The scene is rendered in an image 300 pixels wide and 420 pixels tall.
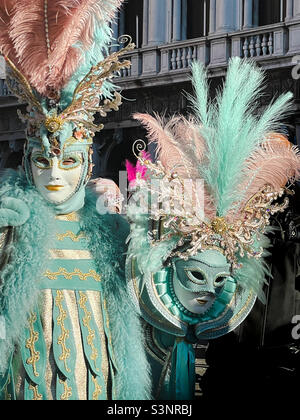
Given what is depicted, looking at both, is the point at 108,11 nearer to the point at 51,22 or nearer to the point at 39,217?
the point at 51,22

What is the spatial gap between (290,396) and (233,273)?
1364mm

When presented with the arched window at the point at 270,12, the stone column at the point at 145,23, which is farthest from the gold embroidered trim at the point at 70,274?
the stone column at the point at 145,23

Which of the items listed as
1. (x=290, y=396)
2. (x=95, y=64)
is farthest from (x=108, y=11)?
(x=290, y=396)

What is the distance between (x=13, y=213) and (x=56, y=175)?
25 centimetres

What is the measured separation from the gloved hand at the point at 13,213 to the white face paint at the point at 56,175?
13 centimetres

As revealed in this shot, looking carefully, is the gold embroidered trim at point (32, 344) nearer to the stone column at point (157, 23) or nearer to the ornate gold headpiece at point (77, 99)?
the ornate gold headpiece at point (77, 99)

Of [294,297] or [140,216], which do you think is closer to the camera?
[140,216]

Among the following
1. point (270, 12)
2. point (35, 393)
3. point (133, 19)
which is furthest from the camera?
point (133, 19)

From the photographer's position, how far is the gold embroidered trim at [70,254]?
3951 millimetres

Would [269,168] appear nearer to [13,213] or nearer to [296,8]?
[13,213]

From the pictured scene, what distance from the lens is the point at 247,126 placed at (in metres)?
4.06

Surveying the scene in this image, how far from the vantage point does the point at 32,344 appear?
3822mm

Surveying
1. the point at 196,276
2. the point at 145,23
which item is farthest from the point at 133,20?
the point at 196,276

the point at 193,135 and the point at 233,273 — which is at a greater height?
the point at 193,135
